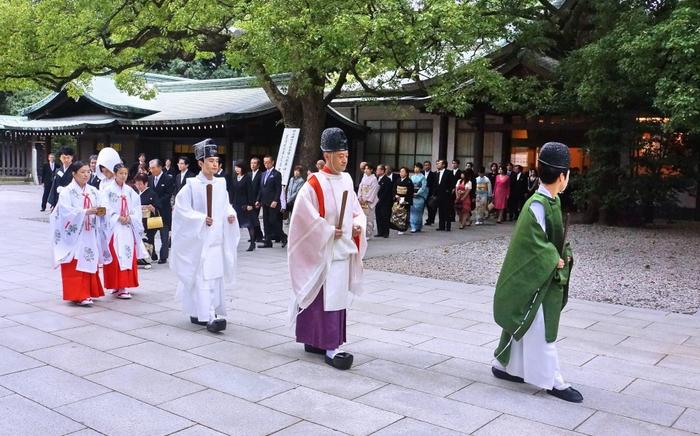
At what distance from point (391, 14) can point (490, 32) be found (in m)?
3.14

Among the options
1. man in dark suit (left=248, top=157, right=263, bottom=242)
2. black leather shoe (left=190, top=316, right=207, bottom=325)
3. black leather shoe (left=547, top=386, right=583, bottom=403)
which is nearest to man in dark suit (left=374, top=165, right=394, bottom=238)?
man in dark suit (left=248, top=157, right=263, bottom=242)

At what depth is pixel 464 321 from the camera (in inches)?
267

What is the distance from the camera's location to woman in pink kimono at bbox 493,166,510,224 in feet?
55.9

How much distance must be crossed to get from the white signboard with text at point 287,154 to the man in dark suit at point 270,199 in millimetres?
2016

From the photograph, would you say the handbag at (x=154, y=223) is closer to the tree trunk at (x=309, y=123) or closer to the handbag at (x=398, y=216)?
the handbag at (x=398, y=216)

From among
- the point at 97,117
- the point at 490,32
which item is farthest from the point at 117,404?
the point at 97,117

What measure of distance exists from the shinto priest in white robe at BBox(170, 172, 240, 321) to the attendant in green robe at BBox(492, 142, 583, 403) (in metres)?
2.85

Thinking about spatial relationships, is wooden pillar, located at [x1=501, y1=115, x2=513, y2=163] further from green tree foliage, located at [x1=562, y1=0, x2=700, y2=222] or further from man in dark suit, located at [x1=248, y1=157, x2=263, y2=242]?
man in dark suit, located at [x1=248, y1=157, x2=263, y2=242]

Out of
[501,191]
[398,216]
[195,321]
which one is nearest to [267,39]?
[398,216]

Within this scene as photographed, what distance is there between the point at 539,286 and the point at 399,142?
17511 mm

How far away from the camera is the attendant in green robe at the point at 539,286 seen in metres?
4.52

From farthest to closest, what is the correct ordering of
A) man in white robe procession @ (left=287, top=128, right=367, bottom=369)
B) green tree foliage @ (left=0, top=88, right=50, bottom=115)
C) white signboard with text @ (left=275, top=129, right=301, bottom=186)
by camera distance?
1. green tree foliage @ (left=0, top=88, right=50, bottom=115)
2. white signboard with text @ (left=275, top=129, right=301, bottom=186)
3. man in white robe procession @ (left=287, top=128, right=367, bottom=369)

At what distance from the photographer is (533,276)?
452cm

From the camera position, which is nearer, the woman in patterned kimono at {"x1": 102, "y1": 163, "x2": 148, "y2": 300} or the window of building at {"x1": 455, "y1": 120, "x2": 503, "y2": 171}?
the woman in patterned kimono at {"x1": 102, "y1": 163, "x2": 148, "y2": 300}
